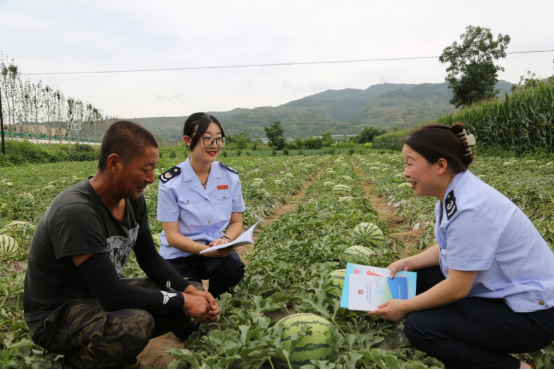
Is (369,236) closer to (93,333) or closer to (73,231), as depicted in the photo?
(93,333)

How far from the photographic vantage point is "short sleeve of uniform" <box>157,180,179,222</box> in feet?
10.4

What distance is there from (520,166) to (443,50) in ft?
165

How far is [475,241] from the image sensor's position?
79.4 inches

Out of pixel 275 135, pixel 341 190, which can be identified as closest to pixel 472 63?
pixel 275 135

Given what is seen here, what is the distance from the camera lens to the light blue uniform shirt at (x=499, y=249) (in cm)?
202

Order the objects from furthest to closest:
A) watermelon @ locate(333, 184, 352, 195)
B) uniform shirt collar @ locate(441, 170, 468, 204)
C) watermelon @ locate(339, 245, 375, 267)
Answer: watermelon @ locate(333, 184, 352, 195) → watermelon @ locate(339, 245, 375, 267) → uniform shirt collar @ locate(441, 170, 468, 204)

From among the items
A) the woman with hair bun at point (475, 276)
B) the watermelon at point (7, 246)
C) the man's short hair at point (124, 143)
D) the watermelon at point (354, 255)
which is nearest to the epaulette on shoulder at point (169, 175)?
the man's short hair at point (124, 143)

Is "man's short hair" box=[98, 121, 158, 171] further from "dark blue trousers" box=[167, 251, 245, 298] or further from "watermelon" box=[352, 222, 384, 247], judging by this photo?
"watermelon" box=[352, 222, 384, 247]

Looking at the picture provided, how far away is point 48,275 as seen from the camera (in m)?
2.15

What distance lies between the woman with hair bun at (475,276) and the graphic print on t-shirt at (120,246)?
175 centimetres

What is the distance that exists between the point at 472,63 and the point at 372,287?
5840 cm

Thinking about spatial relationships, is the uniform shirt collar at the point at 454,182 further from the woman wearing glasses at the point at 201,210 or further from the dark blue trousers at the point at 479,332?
the woman wearing glasses at the point at 201,210

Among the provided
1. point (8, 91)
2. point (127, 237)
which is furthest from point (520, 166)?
point (8, 91)

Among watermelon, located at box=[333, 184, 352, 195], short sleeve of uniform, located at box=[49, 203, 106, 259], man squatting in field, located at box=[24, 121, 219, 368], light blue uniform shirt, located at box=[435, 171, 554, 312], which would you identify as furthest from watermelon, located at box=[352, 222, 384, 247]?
watermelon, located at box=[333, 184, 352, 195]
